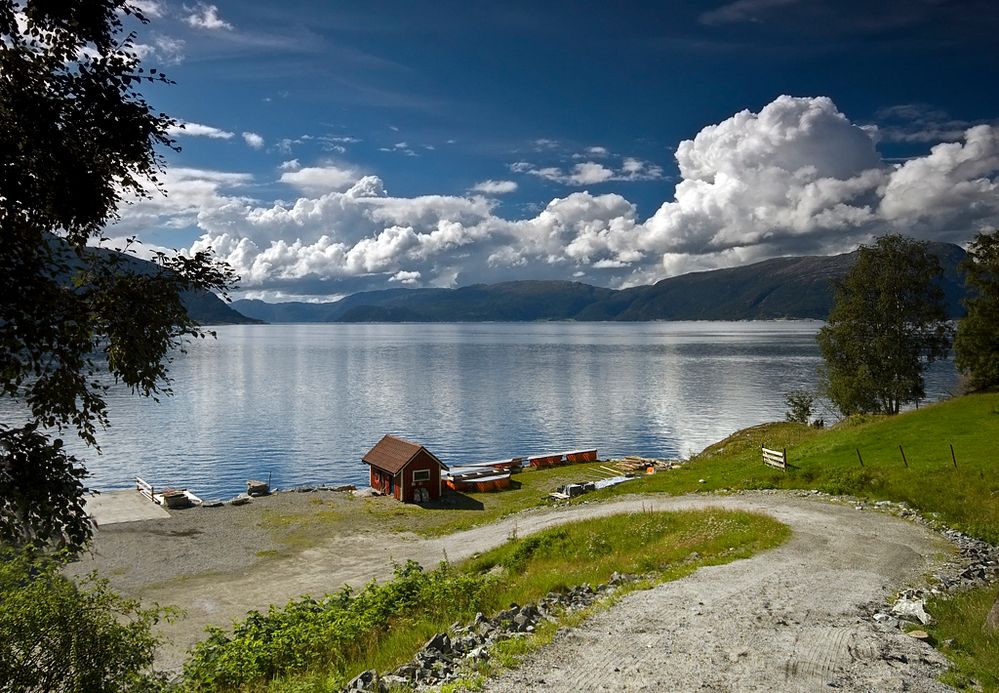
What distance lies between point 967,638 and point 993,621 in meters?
0.76

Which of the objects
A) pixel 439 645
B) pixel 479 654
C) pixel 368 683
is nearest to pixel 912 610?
pixel 479 654

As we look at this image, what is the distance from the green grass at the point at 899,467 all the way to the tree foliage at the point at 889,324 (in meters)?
15.7

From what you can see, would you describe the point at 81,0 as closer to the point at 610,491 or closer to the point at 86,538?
the point at 86,538

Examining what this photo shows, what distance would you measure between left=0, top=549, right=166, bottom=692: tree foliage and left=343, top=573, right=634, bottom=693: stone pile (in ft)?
13.9

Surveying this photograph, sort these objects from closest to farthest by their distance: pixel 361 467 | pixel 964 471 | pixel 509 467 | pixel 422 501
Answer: pixel 964 471 → pixel 422 501 → pixel 509 467 → pixel 361 467

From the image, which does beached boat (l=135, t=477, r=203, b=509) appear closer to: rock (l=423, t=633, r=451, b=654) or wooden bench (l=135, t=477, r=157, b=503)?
wooden bench (l=135, t=477, r=157, b=503)

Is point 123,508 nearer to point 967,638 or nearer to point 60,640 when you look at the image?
point 60,640

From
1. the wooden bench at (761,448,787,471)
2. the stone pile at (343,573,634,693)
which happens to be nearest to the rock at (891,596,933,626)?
the stone pile at (343,573,634,693)

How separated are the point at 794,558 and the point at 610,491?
974 inches

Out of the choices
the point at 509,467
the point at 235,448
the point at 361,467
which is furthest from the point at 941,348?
the point at 235,448

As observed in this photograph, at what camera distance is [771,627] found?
1494cm

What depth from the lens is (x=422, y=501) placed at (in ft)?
190

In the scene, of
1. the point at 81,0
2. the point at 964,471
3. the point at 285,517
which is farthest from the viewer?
the point at 285,517

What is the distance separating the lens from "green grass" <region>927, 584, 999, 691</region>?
12023mm
